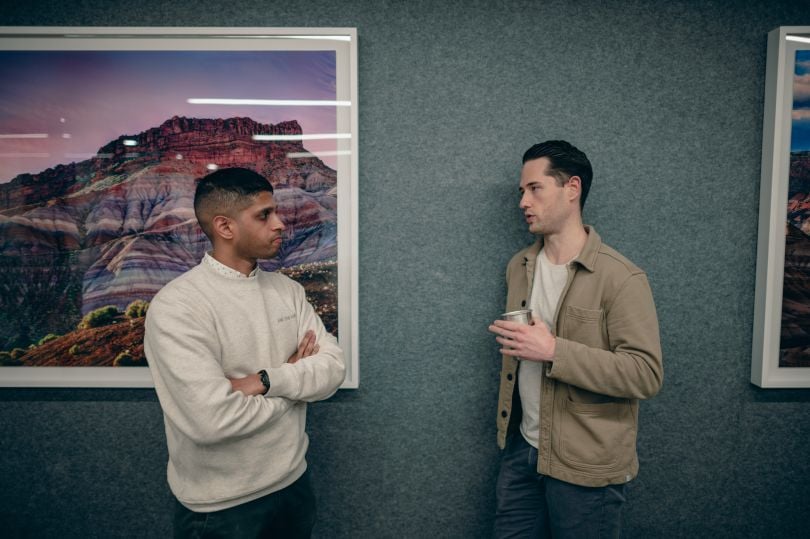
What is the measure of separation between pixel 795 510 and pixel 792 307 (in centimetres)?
74

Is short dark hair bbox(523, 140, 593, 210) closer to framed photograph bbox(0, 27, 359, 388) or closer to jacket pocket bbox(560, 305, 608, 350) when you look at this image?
jacket pocket bbox(560, 305, 608, 350)

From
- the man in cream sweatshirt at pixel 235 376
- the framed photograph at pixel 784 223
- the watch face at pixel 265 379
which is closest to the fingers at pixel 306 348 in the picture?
the man in cream sweatshirt at pixel 235 376

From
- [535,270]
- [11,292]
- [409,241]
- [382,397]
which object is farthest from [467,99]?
[11,292]

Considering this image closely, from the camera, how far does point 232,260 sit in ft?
3.61

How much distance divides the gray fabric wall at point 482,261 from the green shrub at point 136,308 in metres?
0.29

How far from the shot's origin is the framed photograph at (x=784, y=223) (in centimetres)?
143

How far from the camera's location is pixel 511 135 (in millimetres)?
1486

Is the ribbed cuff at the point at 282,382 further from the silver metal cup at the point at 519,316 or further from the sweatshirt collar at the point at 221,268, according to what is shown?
the silver metal cup at the point at 519,316

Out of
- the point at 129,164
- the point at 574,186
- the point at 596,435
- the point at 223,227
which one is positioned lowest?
the point at 596,435

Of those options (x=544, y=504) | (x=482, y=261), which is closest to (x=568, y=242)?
(x=482, y=261)

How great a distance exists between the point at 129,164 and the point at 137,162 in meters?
0.03

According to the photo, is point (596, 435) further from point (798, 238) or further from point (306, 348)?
point (798, 238)

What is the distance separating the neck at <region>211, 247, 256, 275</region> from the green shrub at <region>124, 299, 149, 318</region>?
57 centimetres

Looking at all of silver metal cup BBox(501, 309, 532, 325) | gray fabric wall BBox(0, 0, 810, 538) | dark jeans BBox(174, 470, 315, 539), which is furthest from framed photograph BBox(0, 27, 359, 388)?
silver metal cup BBox(501, 309, 532, 325)
